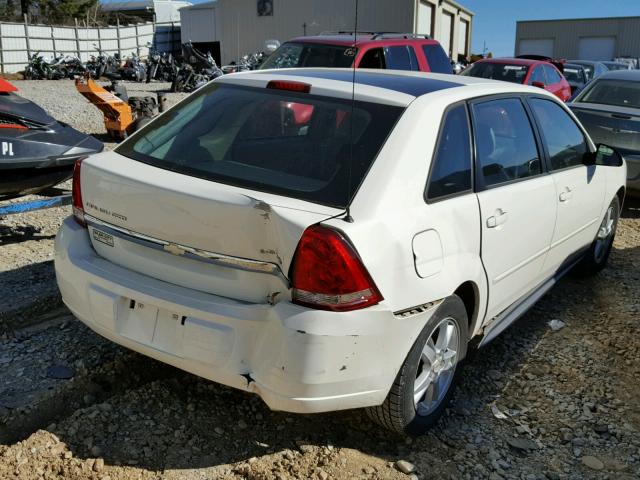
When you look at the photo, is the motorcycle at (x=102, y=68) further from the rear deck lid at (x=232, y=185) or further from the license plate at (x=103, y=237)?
the license plate at (x=103, y=237)

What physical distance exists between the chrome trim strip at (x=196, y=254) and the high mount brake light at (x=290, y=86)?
1.08m

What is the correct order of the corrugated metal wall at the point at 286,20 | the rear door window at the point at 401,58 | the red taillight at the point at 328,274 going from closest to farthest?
1. the red taillight at the point at 328,274
2. the rear door window at the point at 401,58
3. the corrugated metal wall at the point at 286,20

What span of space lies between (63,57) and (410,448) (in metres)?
26.5

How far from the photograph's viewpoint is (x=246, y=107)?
11.2 feet

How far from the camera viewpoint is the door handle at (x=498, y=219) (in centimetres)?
323

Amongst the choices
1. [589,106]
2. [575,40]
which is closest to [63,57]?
[589,106]

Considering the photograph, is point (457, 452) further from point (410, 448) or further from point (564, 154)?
point (564, 154)

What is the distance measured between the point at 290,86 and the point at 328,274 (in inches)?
49.2

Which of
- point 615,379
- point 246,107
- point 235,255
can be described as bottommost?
point 615,379

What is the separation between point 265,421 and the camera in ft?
10.2

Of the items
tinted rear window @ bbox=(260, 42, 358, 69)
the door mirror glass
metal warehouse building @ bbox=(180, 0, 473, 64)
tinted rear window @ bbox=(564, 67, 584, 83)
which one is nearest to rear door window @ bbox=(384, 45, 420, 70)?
tinted rear window @ bbox=(260, 42, 358, 69)

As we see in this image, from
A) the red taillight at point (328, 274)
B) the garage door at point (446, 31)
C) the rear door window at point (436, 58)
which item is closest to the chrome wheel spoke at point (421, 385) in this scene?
the red taillight at point (328, 274)

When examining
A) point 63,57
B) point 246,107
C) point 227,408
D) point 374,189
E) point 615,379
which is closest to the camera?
point 374,189

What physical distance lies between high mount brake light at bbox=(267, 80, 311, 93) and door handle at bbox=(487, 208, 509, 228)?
3.69ft
